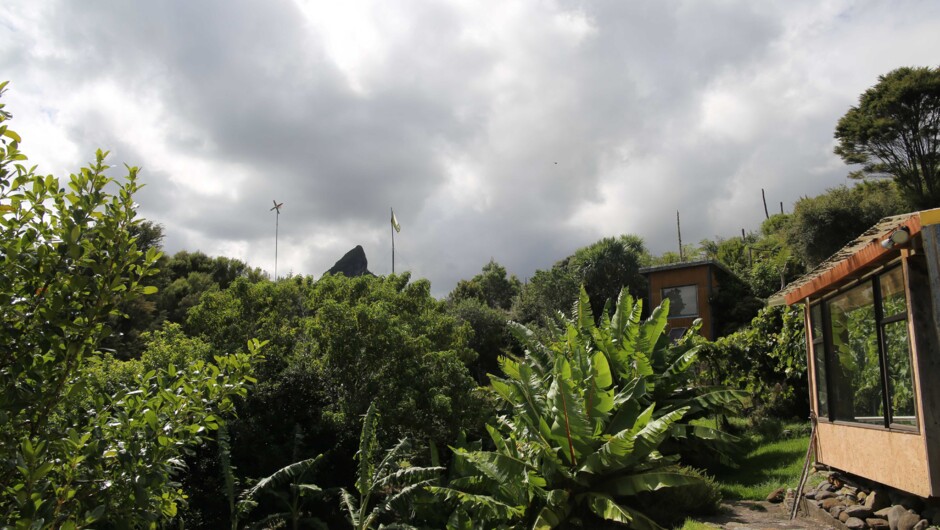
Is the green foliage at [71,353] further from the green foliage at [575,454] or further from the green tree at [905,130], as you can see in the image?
the green tree at [905,130]

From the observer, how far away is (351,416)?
44.3ft

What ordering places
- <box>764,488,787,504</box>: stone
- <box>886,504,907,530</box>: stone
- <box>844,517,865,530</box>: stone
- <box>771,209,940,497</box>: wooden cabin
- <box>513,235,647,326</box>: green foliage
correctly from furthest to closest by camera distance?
1. <box>513,235,647,326</box>: green foliage
2. <box>764,488,787,504</box>: stone
3. <box>844,517,865,530</box>: stone
4. <box>886,504,907,530</box>: stone
5. <box>771,209,940,497</box>: wooden cabin

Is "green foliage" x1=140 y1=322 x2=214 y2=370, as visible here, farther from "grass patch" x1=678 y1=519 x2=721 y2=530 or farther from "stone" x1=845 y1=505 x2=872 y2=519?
"stone" x1=845 y1=505 x2=872 y2=519

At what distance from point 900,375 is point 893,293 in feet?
3.00

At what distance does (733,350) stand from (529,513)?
7.87 metres

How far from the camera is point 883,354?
7520mm

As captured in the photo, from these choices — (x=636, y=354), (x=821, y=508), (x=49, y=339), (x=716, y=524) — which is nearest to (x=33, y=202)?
(x=49, y=339)

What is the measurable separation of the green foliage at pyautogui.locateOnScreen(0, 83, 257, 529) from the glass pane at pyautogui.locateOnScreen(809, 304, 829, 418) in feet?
31.5

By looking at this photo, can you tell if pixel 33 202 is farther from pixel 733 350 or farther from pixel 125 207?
pixel 733 350

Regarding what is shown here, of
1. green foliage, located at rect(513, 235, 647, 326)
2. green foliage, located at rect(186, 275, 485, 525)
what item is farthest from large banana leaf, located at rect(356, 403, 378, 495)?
green foliage, located at rect(513, 235, 647, 326)

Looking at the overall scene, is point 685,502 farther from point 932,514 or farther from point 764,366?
point 764,366

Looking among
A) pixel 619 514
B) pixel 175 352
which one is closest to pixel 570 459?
pixel 619 514

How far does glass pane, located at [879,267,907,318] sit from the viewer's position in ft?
22.8

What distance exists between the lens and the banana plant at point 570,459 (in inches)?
365
